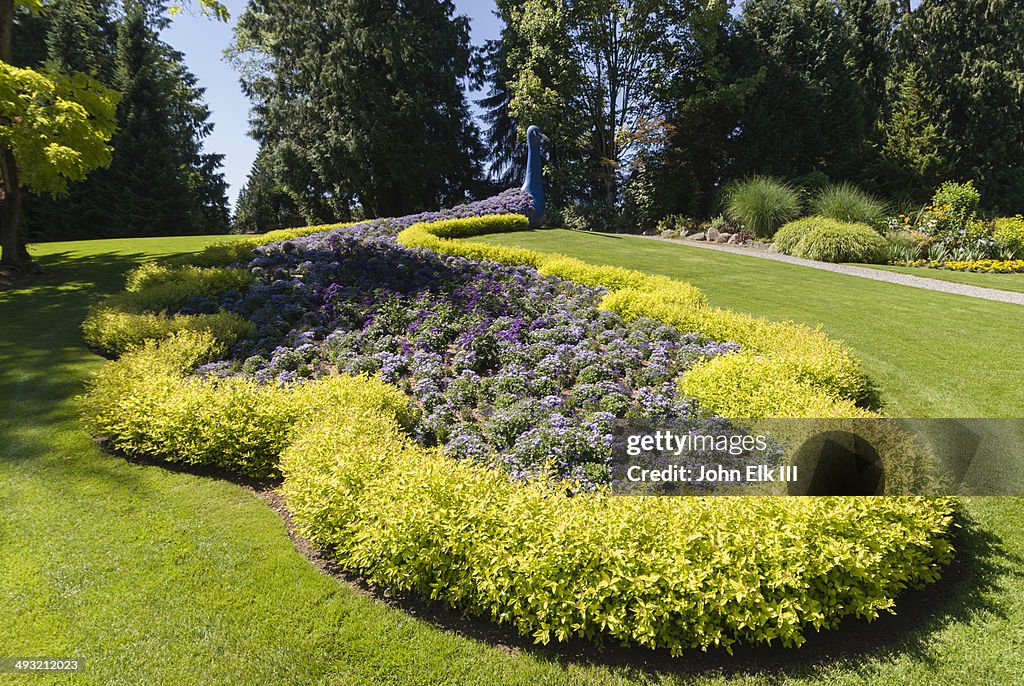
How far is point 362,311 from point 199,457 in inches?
138

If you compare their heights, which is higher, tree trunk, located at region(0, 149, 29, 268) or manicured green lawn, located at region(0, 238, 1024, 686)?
tree trunk, located at region(0, 149, 29, 268)

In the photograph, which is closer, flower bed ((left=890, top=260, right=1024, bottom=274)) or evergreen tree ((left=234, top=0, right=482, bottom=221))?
flower bed ((left=890, top=260, right=1024, bottom=274))

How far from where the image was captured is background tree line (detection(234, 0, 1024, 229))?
23.6m

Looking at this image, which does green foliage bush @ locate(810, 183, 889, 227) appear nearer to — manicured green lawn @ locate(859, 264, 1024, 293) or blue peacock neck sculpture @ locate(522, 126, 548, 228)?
manicured green lawn @ locate(859, 264, 1024, 293)

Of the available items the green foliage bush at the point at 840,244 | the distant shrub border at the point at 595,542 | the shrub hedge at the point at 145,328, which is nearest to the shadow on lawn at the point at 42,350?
the shrub hedge at the point at 145,328

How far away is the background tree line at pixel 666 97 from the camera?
77.6 feet

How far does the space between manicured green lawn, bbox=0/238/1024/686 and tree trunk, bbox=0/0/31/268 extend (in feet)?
34.3

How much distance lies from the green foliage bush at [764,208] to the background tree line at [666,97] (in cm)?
417

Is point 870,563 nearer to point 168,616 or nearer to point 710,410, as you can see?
point 710,410

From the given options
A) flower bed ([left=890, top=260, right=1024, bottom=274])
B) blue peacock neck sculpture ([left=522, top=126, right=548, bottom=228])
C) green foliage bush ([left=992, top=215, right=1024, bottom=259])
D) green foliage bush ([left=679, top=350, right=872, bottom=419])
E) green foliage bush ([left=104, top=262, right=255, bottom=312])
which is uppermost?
blue peacock neck sculpture ([left=522, top=126, right=548, bottom=228])

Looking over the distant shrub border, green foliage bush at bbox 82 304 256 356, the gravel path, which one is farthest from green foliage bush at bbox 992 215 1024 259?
green foliage bush at bbox 82 304 256 356

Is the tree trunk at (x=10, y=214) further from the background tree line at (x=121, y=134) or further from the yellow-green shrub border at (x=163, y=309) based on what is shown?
the background tree line at (x=121, y=134)

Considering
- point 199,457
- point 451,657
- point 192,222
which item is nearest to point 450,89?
point 192,222

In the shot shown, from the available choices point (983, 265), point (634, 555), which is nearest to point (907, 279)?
point (983, 265)
